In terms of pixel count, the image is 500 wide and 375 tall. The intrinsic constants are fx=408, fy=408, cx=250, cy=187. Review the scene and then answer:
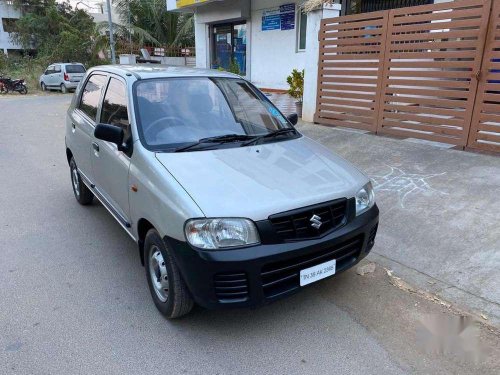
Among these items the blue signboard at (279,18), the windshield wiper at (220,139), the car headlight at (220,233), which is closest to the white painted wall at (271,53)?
the blue signboard at (279,18)

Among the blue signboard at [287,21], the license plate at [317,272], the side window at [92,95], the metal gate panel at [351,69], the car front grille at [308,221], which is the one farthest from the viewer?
the blue signboard at [287,21]

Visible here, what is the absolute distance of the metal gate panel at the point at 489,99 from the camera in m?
5.78

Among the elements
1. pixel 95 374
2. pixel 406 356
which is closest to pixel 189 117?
pixel 95 374

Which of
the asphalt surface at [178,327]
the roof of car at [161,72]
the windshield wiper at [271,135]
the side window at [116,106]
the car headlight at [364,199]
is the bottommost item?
the asphalt surface at [178,327]

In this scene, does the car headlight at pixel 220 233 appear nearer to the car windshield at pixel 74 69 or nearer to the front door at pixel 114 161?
the front door at pixel 114 161

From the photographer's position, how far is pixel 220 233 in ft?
8.39

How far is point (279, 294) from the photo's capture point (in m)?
2.73

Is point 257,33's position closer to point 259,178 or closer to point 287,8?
point 287,8

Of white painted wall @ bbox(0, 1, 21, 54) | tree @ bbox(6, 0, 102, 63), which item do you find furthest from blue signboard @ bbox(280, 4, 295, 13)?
white painted wall @ bbox(0, 1, 21, 54)

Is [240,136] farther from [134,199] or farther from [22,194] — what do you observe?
[22,194]

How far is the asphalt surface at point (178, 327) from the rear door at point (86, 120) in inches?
38.0

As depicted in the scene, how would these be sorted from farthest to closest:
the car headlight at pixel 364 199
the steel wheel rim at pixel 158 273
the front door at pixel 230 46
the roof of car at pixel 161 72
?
the front door at pixel 230 46 → the roof of car at pixel 161 72 → the car headlight at pixel 364 199 → the steel wheel rim at pixel 158 273

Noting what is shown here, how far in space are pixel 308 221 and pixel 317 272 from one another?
15.5 inches

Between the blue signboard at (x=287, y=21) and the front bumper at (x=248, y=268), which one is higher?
the blue signboard at (x=287, y=21)
